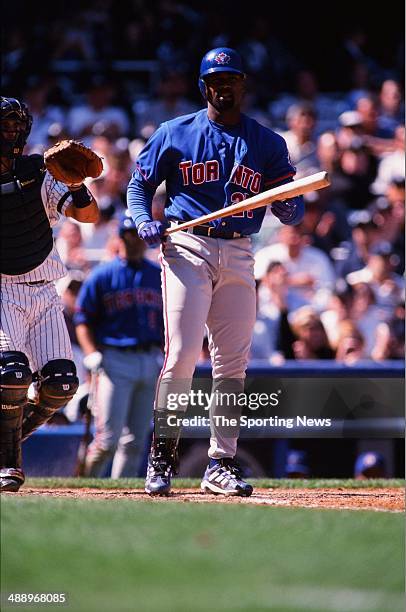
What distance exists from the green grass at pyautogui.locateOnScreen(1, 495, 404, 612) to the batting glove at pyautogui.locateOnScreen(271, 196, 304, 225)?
5.25 feet

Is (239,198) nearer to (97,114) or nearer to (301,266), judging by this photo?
(301,266)

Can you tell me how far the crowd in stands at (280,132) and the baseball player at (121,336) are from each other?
0.53 meters

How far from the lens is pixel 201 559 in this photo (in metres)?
4.61

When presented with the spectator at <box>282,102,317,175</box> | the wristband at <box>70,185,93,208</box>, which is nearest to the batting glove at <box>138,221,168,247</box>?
the wristband at <box>70,185,93,208</box>

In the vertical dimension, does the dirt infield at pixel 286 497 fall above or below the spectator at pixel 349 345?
below

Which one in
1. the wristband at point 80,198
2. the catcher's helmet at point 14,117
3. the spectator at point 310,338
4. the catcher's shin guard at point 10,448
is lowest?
the catcher's shin guard at point 10,448

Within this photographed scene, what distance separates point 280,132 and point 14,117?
692 cm

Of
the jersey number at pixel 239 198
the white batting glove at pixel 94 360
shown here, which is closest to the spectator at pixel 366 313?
the white batting glove at pixel 94 360

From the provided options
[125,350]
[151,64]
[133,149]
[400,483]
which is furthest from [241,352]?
[151,64]

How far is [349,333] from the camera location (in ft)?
31.6

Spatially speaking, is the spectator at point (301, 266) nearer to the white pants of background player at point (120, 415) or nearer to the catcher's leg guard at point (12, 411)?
the white pants of background player at point (120, 415)

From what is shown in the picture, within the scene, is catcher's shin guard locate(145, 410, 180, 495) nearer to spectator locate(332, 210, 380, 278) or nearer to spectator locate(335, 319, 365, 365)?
spectator locate(335, 319, 365, 365)

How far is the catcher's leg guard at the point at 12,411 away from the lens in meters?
5.90

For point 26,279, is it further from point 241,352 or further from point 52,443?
point 52,443
